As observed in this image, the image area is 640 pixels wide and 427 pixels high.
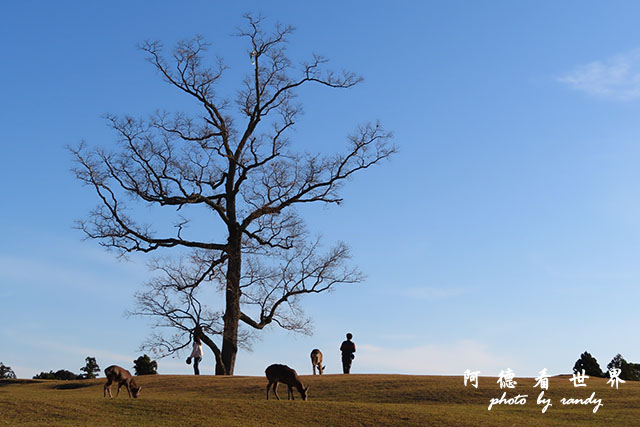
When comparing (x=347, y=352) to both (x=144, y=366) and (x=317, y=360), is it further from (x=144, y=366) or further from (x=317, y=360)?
(x=144, y=366)

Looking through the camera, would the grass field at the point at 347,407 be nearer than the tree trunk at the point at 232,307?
Yes

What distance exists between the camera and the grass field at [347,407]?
21234mm

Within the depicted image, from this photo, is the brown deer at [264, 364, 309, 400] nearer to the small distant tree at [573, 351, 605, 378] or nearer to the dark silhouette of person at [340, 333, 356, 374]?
the dark silhouette of person at [340, 333, 356, 374]

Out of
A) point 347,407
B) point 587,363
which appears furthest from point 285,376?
point 587,363

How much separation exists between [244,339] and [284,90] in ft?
45.9

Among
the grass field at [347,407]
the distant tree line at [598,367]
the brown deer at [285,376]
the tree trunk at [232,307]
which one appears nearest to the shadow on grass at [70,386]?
the grass field at [347,407]

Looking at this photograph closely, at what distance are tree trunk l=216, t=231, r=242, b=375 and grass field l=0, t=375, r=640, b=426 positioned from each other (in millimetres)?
9456

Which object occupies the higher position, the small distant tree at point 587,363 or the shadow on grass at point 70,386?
the small distant tree at point 587,363

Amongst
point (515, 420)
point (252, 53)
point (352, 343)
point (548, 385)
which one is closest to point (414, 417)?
point (515, 420)

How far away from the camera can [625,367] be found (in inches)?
1933

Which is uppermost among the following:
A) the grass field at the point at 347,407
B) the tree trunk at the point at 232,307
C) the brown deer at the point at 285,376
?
the tree trunk at the point at 232,307

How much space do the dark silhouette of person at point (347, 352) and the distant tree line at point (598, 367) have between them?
1607 centimetres

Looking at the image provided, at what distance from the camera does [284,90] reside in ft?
146

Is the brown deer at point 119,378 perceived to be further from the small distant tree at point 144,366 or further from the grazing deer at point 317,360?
the small distant tree at point 144,366
